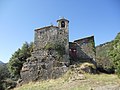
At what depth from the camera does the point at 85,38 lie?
34375 millimetres

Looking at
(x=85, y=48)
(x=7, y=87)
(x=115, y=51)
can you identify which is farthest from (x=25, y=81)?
(x=115, y=51)

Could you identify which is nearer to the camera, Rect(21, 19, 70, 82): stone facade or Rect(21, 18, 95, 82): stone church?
Rect(21, 19, 70, 82): stone facade

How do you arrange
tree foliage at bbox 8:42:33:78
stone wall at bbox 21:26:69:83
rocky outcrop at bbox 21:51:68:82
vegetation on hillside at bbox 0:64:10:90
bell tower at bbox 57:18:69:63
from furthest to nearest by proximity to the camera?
tree foliage at bbox 8:42:33:78
vegetation on hillside at bbox 0:64:10:90
bell tower at bbox 57:18:69:63
stone wall at bbox 21:26:69:83
rocky outcrop at bbox 21:51:68:82

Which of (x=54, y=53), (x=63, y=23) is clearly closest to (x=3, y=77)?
(x=54, y=53)

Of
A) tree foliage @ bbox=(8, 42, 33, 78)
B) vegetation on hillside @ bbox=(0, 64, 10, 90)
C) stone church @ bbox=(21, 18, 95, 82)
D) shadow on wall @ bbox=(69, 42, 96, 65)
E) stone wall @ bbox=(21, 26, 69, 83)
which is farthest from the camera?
tree foliage @ bbox=(8, 42, 33, 78)

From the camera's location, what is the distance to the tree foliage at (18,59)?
3603 cm

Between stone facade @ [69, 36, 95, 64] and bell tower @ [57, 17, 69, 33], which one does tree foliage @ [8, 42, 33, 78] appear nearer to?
bell tower @ [57, 17, 69, 33]

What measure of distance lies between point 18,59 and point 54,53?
840 centimetres

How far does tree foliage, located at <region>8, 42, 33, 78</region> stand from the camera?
36031mm

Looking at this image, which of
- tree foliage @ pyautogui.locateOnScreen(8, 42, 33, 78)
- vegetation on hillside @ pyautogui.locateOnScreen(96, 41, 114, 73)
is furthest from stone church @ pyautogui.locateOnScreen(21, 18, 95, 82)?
tree foliage @ pyautogui.locateOnScreen(8, 42, 33, 78)

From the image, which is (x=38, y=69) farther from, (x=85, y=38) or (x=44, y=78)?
(x=85, y=38)

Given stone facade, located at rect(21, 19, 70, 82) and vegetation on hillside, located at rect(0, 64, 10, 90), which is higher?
stone facade, located at rect(21, 19, 70, 82)

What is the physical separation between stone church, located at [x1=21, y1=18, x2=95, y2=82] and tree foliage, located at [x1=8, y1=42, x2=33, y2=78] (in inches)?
188

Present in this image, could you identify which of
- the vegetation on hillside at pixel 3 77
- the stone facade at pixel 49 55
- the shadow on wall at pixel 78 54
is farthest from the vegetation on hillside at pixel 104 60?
the vegetation on hillside at pixel 3 77
